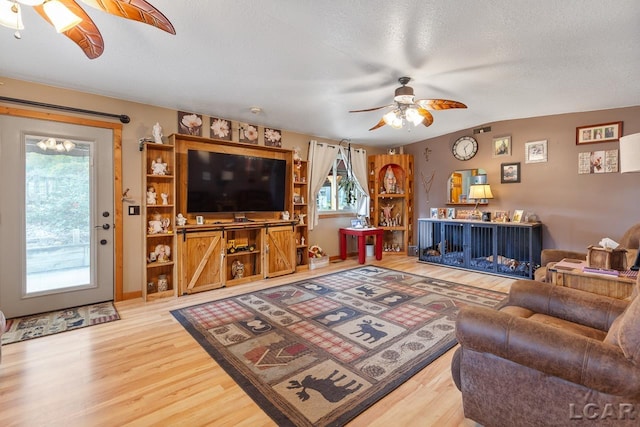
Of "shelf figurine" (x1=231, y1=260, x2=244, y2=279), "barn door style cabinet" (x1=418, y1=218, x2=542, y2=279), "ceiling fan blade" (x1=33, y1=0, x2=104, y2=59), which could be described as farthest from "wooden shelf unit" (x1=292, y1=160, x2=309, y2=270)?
"ceiling fan blade" (x1=33, y1=0, x2=104, y2=59)

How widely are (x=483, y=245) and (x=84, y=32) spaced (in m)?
5.71

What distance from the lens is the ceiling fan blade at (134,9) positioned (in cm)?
152

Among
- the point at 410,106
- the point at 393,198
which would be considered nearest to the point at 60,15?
the point at 410,106

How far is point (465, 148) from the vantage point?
5.76 m

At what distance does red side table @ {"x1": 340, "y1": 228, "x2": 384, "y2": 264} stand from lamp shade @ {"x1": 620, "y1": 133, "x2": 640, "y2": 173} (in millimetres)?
3959

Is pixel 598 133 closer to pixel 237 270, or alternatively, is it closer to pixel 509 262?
pixel 509 262

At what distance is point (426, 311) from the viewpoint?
3.33 metres

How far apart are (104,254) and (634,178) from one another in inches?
280

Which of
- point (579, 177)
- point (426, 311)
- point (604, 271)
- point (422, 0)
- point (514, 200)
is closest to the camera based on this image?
point (422, 0)

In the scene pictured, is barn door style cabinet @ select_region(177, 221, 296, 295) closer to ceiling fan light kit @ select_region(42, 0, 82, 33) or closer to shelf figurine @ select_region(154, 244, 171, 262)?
shelf figurine @ select_region(154, 244, 171, 262)

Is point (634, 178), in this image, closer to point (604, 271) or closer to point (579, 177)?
point (579, 177)

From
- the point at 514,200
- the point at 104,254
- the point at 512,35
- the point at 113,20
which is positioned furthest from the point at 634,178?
the point at 104,254

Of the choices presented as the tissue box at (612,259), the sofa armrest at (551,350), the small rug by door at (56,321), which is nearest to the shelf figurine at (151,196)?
the small rug by door at (56,321)

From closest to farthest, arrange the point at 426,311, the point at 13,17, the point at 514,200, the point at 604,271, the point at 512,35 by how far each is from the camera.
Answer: the point at 13,17 < the point at 604,271 < the point at 512,35 < the point at 426,311 < the point at 514,200
